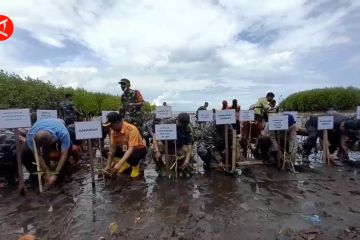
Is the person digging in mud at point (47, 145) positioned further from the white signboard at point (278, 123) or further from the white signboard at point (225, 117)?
the white signboard at point (278, 123)

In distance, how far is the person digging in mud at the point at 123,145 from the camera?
23.1 feet

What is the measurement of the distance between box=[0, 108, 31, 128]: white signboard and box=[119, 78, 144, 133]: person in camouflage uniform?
173 inches

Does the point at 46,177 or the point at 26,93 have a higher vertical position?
the point at 26,93

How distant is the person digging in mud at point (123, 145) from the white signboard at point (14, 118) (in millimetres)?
1587

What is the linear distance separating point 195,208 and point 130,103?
5588 millimetres

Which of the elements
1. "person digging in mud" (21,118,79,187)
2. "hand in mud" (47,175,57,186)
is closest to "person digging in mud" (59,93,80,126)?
"person digging in mud" (21,118,79,187)

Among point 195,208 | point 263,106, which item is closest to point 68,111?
point 263,106

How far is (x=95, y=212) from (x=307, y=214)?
10.8ft

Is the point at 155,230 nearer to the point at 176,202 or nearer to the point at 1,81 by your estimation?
the point at 176,202

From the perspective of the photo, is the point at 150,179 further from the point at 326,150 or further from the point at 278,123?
the point at 326,150

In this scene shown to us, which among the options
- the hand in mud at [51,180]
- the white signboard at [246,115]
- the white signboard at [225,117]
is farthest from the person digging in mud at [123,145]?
the white signboard at [246,115]

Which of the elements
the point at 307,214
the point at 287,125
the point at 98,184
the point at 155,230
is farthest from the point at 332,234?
the point at 98,184

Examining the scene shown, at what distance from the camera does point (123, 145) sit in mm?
7566

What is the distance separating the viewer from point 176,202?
589cm
